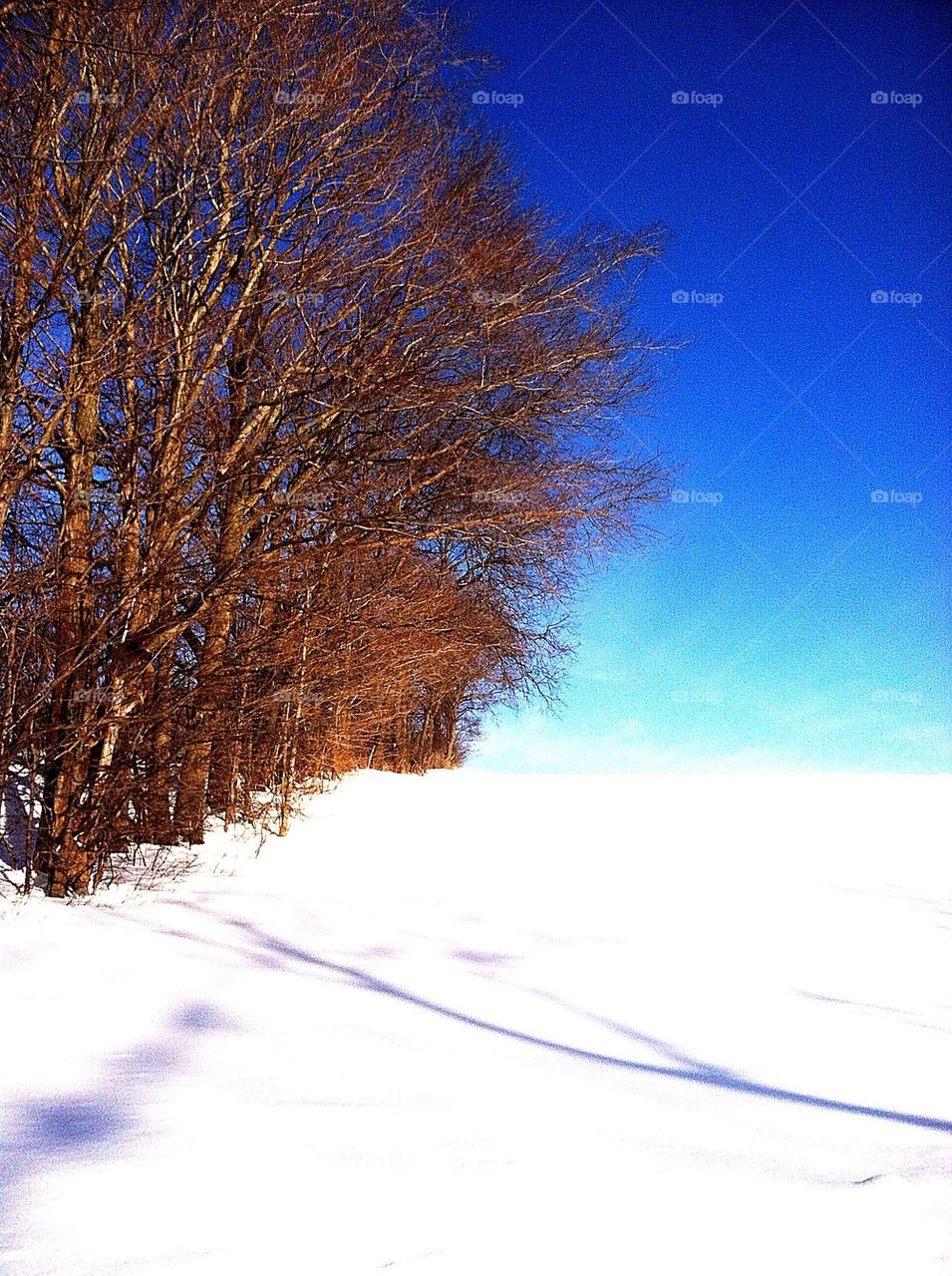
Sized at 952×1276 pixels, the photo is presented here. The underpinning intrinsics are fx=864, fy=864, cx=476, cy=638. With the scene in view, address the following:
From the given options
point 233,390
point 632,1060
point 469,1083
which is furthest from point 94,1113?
point 233,390

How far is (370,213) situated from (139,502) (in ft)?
11.6

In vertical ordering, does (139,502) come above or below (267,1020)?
above

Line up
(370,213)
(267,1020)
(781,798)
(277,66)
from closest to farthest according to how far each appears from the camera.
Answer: (267,1020) → (277,66) → (370,213) → (781,798)

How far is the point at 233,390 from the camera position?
834 cm

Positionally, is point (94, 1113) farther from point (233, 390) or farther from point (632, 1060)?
point (233, 390)

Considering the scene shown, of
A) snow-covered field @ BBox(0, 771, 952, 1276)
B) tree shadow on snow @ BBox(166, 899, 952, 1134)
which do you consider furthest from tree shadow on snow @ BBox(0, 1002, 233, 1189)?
tree shadow on snow @ BBox(166, 899, 952, 1134)

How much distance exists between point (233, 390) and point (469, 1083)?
23.1 ft

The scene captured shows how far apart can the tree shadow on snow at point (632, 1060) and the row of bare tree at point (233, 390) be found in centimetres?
216

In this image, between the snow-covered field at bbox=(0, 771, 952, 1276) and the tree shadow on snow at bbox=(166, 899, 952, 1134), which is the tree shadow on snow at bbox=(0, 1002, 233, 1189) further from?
the tree shadow on snow at bbox=(166, 899, 952, 1134)

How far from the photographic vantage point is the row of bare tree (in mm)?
5461

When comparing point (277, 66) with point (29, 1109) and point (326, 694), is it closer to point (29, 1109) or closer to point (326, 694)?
point (326, 694)

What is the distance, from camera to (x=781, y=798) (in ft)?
55.6

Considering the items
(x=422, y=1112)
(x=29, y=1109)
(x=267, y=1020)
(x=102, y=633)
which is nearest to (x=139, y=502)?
(x=102, y=633)

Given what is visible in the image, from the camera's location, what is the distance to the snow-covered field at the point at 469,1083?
198 centimetres
